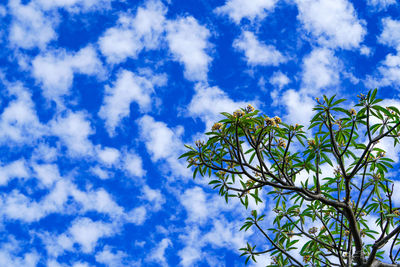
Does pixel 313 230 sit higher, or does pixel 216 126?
pixel 216 126

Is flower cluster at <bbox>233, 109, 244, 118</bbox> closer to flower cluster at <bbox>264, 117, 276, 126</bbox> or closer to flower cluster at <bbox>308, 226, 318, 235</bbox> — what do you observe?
flower cluster at <bbox>264, 117, 276, 126</bbox>

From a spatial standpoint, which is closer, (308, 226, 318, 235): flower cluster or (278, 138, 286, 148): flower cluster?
(278, 138, 286, 148): flower cluster

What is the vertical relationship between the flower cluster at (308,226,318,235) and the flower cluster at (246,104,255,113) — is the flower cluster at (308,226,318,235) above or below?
below

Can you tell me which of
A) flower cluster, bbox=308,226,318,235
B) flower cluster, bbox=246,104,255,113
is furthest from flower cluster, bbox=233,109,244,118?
flower cluster, bbox=308,226,318,235

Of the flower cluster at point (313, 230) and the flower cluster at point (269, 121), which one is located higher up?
the flower cluster at point (269, 121)

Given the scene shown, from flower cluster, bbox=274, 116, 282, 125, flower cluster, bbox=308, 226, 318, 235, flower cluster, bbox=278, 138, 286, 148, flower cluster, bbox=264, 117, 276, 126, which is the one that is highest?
flower cluster, bbox=278, 138, 286, 148

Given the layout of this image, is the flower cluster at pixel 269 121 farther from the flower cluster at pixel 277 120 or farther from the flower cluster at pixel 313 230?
the flower cluster at pixel 313 230

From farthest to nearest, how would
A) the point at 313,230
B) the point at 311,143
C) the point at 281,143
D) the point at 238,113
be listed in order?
1. the point at 313,230
2. the point at 281,143
3. the point at 311,143
4. the point at 238,113

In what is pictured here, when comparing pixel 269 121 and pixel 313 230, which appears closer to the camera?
pixel 269 121

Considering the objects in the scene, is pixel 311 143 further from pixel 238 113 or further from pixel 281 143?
pixel 238 113

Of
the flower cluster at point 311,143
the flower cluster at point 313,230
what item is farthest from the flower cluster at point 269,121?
the flower cluster at point 313,230

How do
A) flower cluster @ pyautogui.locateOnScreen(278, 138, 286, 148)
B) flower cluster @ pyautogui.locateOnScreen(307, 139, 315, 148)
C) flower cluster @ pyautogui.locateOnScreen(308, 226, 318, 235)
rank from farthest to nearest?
flower cluster @ pyautogui.locateOnScreen(308, 226, 318, 235) < flower cluster @ pyautogui.locateOnScreen(278, 138, 286, 148) < flower cluster @ pyautogui.locateOnScreen(307, 139, 315, 148)

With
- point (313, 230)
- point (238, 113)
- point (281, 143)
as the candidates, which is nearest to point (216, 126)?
point (238, 113)

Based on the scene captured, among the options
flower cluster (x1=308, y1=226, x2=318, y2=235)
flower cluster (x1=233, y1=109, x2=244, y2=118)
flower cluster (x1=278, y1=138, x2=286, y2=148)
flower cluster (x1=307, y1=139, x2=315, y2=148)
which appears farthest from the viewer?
flower cluster (x1=308, y1=226, x2=318, y2=235)
